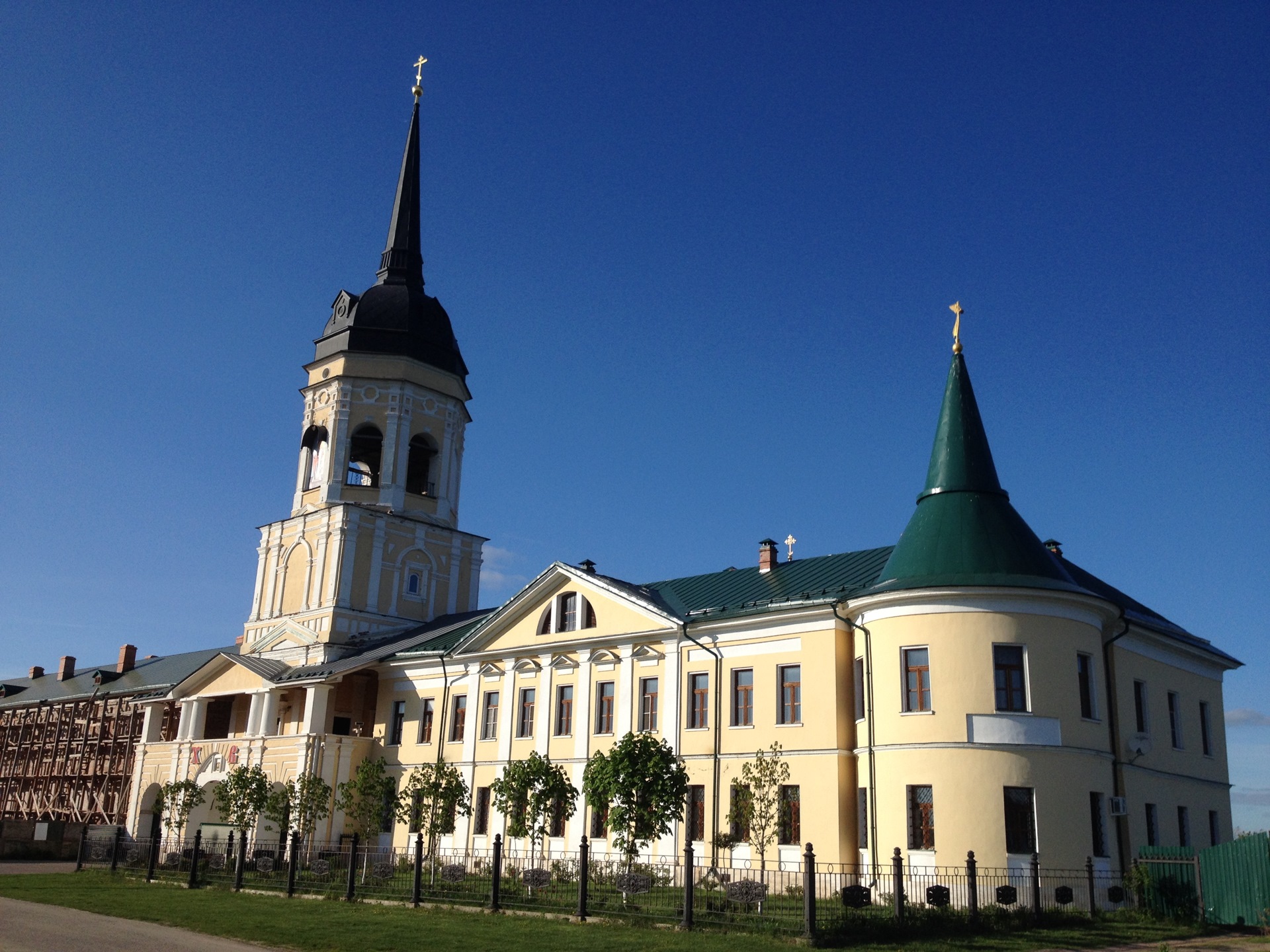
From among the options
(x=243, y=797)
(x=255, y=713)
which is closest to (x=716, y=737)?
(x=243, y=797)

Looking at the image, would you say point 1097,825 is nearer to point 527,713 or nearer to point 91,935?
point 527,713

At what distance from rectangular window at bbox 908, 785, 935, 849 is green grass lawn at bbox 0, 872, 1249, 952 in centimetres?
394

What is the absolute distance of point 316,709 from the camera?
39812mm

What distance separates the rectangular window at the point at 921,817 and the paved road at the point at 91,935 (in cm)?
1409

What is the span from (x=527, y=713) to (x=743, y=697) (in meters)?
8.10

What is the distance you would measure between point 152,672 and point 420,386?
25688 mm

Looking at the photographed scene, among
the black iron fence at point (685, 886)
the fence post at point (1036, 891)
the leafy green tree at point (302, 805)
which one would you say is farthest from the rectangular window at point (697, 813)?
the leafy green tree at point (302, 805)

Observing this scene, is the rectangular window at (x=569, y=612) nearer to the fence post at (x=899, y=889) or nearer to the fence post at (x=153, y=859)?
the fence post at (x=153, y=859)

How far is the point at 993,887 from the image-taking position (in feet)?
76.4

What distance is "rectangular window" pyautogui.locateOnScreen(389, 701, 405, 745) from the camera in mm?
39906

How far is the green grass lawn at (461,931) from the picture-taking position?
17953mm

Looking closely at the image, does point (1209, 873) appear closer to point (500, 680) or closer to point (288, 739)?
point (500, 680)

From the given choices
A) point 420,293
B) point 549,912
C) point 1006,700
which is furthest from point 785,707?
point 420,293

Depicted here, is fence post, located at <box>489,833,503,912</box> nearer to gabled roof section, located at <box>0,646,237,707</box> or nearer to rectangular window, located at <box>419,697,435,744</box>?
rectangular window, located at <box>419,697,435,744</box>
